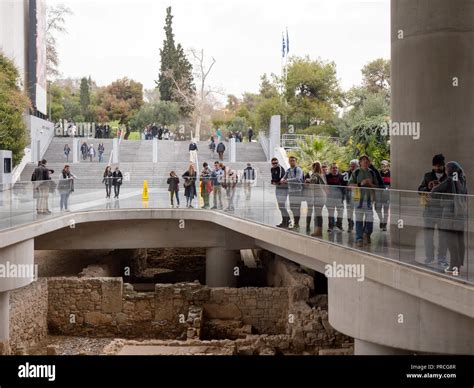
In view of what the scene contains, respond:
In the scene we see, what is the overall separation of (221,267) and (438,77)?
13494 millimetres

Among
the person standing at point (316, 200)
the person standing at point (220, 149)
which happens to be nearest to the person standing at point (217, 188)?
the person standing at point (316, 200)

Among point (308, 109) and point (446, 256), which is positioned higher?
point (308, 109)

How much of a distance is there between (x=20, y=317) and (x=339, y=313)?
30.7 ft

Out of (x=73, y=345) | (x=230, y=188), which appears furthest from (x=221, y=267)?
(x=73, y=345)

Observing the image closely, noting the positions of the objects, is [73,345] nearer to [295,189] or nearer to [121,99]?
[295,189]

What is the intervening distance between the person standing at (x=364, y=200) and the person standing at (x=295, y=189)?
1997mm

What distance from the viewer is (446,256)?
360 inches

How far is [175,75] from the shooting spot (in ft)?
225

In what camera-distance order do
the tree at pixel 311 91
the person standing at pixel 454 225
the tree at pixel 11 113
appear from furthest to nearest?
the tree at pixel 311 91 → the tree at pixel 11 113 → the person standing at pixel 454 225

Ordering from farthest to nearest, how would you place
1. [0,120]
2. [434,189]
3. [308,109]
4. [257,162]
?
[308,109] < [257,162] < [0,120] < [434,189]

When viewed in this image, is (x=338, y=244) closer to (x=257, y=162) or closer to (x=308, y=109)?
(x=257, y=162)

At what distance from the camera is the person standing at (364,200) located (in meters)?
11.5

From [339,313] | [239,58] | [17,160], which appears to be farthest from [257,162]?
[239,58]

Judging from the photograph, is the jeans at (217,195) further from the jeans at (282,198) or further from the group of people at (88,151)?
the group of people at (88,151)
